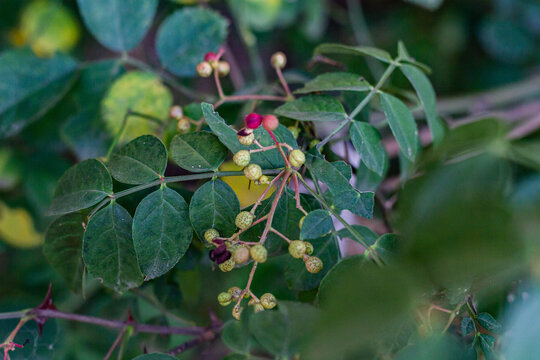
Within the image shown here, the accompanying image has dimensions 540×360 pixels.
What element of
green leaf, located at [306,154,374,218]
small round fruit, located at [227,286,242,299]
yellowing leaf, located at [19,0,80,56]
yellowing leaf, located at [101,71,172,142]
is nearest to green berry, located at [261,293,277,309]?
small round fruit, located at [227,286,242,299]

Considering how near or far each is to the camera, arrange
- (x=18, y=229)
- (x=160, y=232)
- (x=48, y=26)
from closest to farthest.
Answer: (x=160, y=232), (x=18, y=229), (x=48, y=26)

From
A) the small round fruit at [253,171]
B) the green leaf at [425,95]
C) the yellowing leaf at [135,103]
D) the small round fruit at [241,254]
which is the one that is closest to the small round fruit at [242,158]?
the small round fruit at [253,171]

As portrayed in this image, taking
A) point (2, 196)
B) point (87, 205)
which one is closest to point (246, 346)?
point (87, 205)

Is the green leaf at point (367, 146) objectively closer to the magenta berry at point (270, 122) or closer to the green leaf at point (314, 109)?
the green leaf at point (314, 109)

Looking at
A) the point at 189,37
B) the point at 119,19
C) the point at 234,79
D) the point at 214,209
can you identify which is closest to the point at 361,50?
the point at 214,209

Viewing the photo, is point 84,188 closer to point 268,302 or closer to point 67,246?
point 67,246
